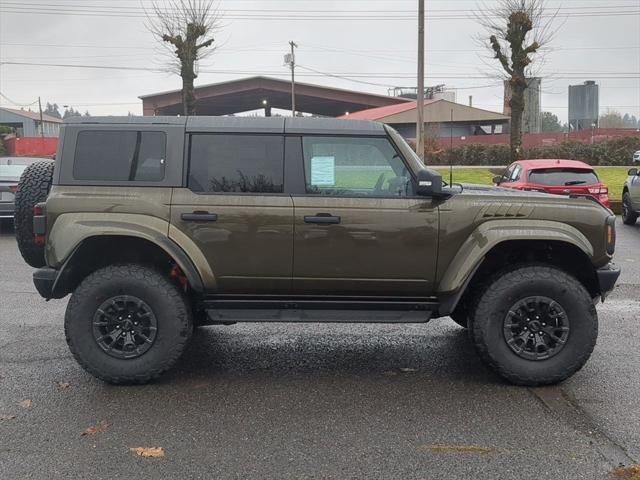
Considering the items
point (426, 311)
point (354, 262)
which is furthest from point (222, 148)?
point (426, 311)

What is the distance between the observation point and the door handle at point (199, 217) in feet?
14.1

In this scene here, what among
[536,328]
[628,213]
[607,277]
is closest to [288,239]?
[536,328]

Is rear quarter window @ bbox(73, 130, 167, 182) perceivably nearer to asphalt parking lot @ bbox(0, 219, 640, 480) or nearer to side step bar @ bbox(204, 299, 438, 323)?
side step bar @ bbox(204, 299, 438, 323)

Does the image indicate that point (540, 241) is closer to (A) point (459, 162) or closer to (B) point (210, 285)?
(B) point (210, 285)

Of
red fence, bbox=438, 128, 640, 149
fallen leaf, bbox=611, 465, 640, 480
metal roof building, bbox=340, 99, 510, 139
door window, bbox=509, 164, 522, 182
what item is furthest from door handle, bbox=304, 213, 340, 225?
red fence, bbox=438, 128, 640, 149

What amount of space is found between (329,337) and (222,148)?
7.18ft

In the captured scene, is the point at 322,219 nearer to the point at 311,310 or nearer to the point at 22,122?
the point at 311,310

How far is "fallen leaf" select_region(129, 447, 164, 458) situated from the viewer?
3406mm

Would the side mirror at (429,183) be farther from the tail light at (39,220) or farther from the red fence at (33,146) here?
the red fence at (33,146)

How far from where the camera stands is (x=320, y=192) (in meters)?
4.40

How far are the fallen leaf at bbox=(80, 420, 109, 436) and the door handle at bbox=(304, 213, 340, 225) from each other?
1.88 meters

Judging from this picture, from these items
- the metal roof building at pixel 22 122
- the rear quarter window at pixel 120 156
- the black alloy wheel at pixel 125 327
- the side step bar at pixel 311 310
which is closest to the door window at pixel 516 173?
the side step bar at pixel 311 310

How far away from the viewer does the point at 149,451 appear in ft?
11.3

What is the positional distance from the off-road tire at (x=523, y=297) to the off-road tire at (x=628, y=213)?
33.1 ft
